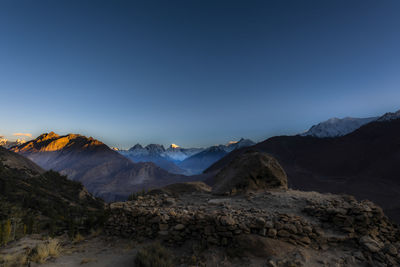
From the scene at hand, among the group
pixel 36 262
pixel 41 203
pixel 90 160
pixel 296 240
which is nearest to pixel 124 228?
pixel 36 262

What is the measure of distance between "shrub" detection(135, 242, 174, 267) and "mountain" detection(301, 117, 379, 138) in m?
192

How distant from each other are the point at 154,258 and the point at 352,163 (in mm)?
90968

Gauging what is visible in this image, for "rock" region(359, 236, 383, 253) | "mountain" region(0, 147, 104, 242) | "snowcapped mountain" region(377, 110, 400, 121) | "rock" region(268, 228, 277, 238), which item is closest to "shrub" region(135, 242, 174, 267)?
"rock" region(268, 228, 277, 238)

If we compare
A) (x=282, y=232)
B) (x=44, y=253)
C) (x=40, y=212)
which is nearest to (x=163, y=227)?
(x=44, y=253)

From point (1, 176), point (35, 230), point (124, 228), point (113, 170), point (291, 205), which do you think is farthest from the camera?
point (113, 170)

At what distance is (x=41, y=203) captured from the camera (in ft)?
65.1

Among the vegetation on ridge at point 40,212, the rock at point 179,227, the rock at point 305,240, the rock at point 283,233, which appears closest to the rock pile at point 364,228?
the rock at point 305,240

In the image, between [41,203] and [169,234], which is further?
[41,203]

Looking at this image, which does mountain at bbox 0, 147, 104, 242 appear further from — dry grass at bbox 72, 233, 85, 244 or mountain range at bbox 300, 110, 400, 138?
mountain range at bbox 300, 110, 400, 138

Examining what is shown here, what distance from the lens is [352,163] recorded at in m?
72.1

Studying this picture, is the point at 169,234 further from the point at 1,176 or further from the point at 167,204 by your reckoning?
the point at 1,176

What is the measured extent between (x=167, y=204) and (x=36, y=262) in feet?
18.2

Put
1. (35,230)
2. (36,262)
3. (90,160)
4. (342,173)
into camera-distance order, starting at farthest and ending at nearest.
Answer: (90,160) < (342,173) < (35,230) < (36,262)

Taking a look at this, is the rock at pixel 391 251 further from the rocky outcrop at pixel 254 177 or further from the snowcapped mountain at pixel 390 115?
the snowcapped mountain at pixel 390 115
